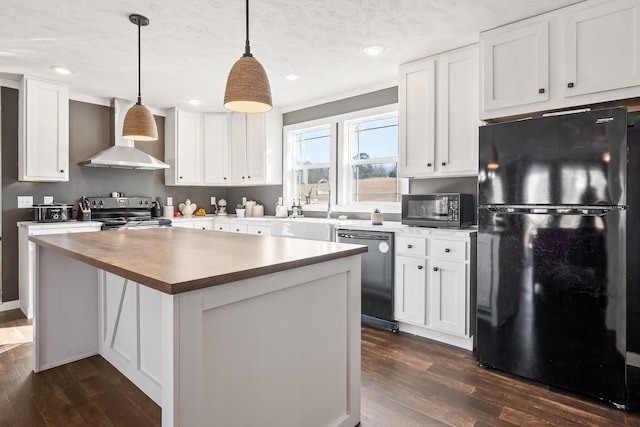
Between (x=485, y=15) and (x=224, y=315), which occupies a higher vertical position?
(x=485, y=15)

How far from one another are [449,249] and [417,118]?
4.03ft

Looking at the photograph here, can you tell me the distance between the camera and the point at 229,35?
2.81m

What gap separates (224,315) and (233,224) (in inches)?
146

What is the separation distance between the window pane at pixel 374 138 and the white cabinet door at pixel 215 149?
1.95 m

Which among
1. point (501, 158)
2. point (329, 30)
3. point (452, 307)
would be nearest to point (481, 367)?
point (452, 307)

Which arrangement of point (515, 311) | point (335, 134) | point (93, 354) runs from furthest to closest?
1. point (335, 134)
2. point (93, 354)
3. point (515, 311)

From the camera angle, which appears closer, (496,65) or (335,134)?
(496,65)

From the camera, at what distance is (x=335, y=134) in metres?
4.45

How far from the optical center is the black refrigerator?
2025 millimetres

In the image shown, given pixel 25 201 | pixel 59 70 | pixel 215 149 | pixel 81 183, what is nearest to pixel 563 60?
pixel 215 149

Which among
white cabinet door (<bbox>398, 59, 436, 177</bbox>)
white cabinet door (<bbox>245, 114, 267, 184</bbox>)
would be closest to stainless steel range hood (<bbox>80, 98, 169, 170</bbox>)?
white cabinet door (<bbox>245, 114, 267, 184</bbox>)

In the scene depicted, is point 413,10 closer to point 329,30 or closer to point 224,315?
point 329,30

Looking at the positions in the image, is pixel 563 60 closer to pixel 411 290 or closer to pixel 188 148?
pixel 411 290

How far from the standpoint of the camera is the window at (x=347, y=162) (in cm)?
401
